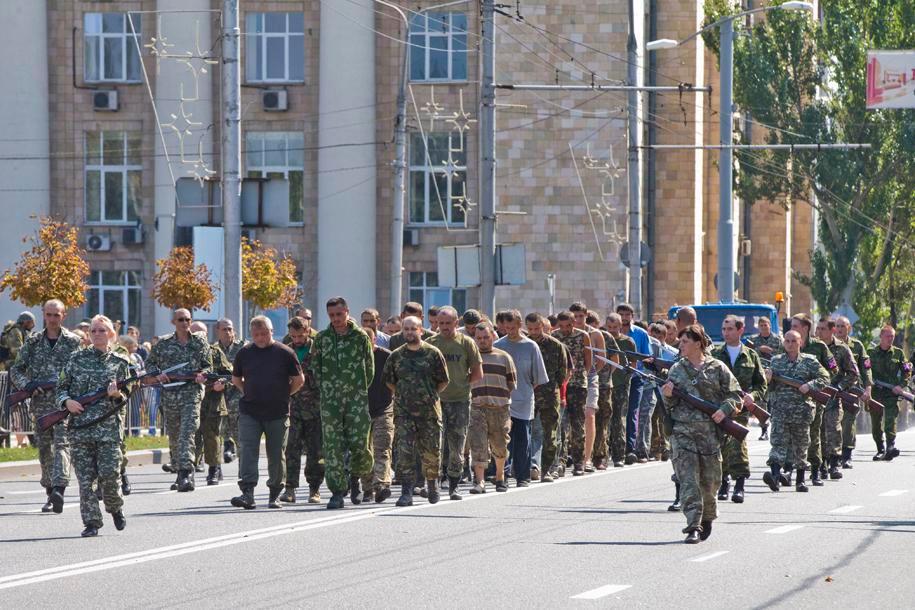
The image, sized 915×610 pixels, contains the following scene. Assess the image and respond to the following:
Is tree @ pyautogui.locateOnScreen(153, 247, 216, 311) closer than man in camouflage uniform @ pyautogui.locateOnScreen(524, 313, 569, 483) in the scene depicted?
No

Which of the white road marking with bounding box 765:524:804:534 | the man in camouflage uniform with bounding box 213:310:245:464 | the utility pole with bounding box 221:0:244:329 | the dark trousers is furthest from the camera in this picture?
the utility pole with bounding box 221:0:244:329

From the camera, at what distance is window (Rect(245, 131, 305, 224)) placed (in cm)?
4659

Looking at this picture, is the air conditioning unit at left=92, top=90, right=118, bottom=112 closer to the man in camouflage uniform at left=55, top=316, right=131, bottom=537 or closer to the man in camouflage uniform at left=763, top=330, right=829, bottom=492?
the man in camouflage uniform at left=763, top=330, right=829, bottom=492

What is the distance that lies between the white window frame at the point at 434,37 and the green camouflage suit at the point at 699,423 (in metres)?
33.1

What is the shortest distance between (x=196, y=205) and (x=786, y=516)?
499 inches

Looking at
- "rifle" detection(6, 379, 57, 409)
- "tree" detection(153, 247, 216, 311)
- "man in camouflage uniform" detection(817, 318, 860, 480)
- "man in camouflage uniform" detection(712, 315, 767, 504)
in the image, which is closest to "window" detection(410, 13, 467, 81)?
"tree" detection(153, 247, 216, 311)

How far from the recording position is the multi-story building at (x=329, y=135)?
4578 centimetres

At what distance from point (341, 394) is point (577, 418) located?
478cm

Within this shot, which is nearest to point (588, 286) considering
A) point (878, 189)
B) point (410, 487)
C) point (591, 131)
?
point (591, 131)

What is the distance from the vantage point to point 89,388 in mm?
14328

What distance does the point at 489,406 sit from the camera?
730 inches

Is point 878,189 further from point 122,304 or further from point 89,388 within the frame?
point 89,388

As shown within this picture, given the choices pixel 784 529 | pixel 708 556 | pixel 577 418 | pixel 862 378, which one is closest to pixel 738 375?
pixel 784 529

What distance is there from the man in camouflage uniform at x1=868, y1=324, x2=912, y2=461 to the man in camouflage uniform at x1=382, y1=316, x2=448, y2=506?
9569 millimetres
